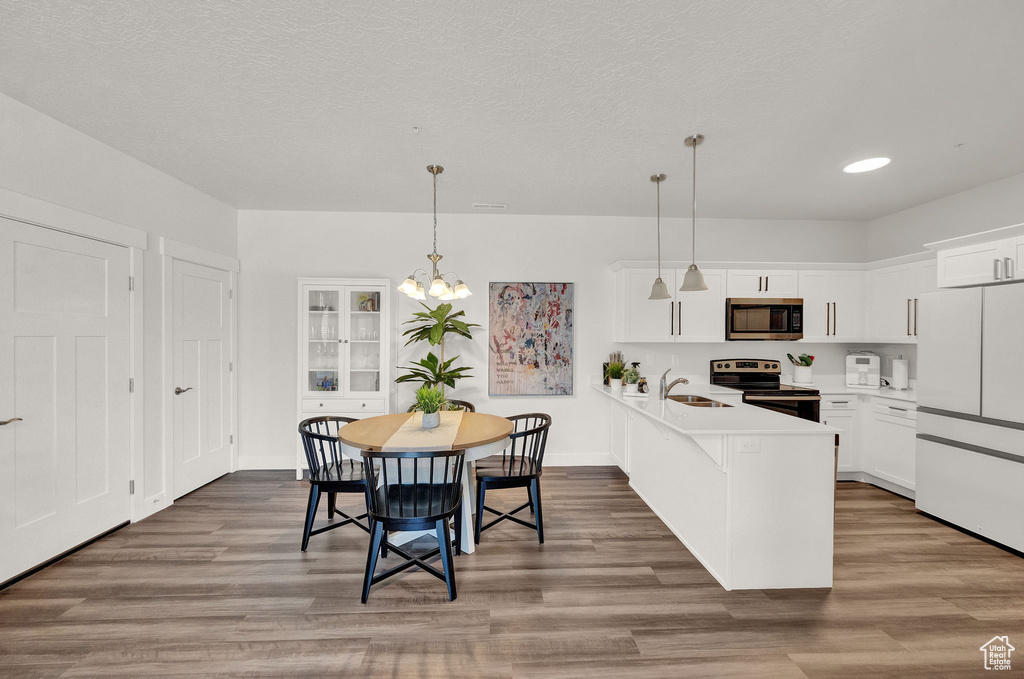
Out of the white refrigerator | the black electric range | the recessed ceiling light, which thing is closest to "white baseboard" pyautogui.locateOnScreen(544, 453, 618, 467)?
the black electric range

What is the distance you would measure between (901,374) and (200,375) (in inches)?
259

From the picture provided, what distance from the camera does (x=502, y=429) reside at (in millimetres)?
2852

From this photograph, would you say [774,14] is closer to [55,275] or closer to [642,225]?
[642,225]

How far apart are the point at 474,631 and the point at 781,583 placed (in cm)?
167

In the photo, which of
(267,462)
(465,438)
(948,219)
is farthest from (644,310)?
(267,462)

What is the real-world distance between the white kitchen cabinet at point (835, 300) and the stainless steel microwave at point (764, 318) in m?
Answer: 0.14

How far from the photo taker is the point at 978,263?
310 centimetres

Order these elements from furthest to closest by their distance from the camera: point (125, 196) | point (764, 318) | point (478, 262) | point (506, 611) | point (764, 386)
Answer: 1. point (478, 262)
2. point (764, 386)
3. point (764, 318)
4. point (125, 196)
5. point (506, 611)

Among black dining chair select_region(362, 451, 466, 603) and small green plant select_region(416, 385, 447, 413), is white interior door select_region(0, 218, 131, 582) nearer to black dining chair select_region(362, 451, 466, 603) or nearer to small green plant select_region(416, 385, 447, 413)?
black dining chair select_region(362, 451, 466, 603)

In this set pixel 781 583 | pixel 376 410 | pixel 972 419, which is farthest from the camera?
pixel 376 410

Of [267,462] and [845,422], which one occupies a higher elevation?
[845,422]

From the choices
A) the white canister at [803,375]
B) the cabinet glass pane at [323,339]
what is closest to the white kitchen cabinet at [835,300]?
the white canister at [803,375]

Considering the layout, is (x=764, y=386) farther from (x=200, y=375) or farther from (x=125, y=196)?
(x=125, y=196)

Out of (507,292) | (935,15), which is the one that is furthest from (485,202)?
(935,15)
